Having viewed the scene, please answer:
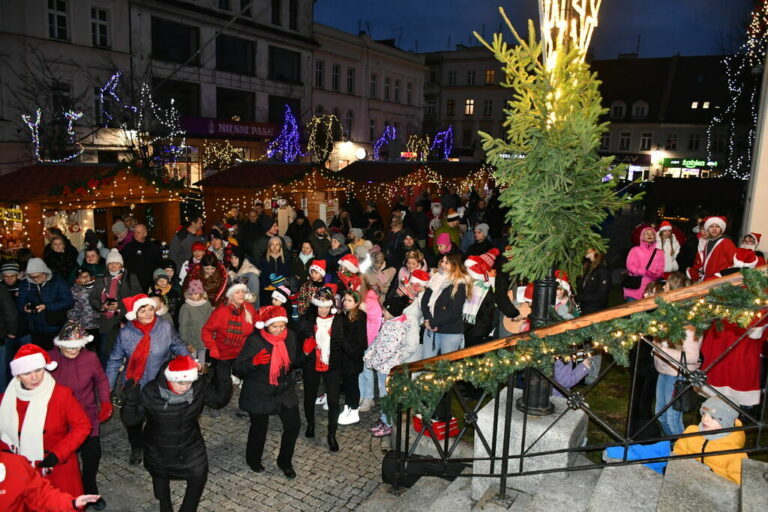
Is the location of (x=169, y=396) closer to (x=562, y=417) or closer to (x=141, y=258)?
(x=562, y=417)

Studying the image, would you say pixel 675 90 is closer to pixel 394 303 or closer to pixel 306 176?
pixel 306 176

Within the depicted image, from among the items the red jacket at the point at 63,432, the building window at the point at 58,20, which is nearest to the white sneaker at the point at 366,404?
the red jacket at the point at 63,432

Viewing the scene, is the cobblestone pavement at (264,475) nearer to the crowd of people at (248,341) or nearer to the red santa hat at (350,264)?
the crowd of people at (248,341)

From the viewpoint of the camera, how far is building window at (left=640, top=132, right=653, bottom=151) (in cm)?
5197

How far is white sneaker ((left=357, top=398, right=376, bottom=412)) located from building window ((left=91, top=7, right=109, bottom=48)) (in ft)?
74.8

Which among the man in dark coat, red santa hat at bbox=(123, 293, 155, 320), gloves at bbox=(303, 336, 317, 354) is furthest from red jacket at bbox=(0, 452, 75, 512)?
the man in dark coat

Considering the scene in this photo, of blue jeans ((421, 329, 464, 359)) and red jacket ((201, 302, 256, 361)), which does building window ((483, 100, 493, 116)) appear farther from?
red jacket ((201, 302, 256, 361))

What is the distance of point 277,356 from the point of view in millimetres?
5535

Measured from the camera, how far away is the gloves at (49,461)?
4.31m

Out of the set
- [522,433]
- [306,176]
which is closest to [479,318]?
[522,433]

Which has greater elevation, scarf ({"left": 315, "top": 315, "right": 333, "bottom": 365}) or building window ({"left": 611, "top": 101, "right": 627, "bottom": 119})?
building window ({"left": 611, "top": 101, "right": 627, "bottom": 119})

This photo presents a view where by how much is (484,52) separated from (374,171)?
39.6 meters

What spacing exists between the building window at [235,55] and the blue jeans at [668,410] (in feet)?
91.4

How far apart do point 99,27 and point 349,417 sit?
23.8 m
